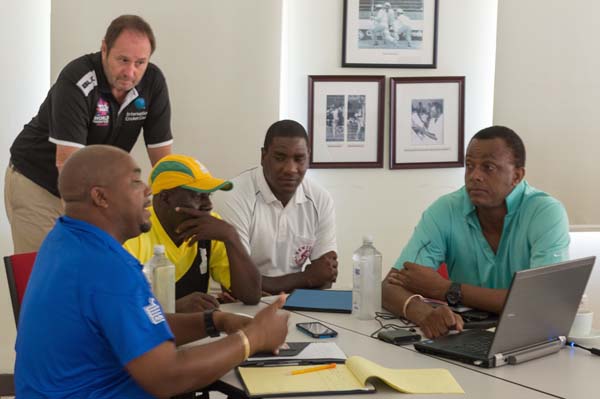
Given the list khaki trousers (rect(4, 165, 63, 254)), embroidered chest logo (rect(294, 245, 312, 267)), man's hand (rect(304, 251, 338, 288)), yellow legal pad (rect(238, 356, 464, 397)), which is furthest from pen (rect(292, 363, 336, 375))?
khaki trousers (rect(4, 165, 63, 254))

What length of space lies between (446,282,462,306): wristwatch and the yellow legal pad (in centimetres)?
74

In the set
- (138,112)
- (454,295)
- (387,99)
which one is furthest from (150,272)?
(387,99)

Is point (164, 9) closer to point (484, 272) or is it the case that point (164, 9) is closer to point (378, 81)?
point (378, 81)

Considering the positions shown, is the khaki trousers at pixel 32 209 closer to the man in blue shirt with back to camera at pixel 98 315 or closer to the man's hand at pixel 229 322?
the man's hand at pixel 229 322

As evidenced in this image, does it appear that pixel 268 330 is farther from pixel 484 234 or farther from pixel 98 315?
pixel 484 234

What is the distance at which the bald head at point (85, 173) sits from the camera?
1.90 metres

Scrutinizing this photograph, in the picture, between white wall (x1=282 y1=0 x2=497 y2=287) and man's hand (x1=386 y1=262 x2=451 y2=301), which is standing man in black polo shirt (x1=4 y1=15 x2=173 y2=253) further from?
man's hand (x1=386 y1=262 x2=451 y2=301)

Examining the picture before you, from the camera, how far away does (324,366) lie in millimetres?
2154

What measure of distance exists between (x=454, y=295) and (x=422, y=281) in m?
A: 0.12

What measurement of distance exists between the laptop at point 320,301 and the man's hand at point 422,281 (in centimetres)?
20

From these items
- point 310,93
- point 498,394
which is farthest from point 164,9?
point 498,394

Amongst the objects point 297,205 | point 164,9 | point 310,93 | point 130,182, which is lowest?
point 297,205

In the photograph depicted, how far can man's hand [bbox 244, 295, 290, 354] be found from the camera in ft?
6.79

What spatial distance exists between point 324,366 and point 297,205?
5.20 feet
